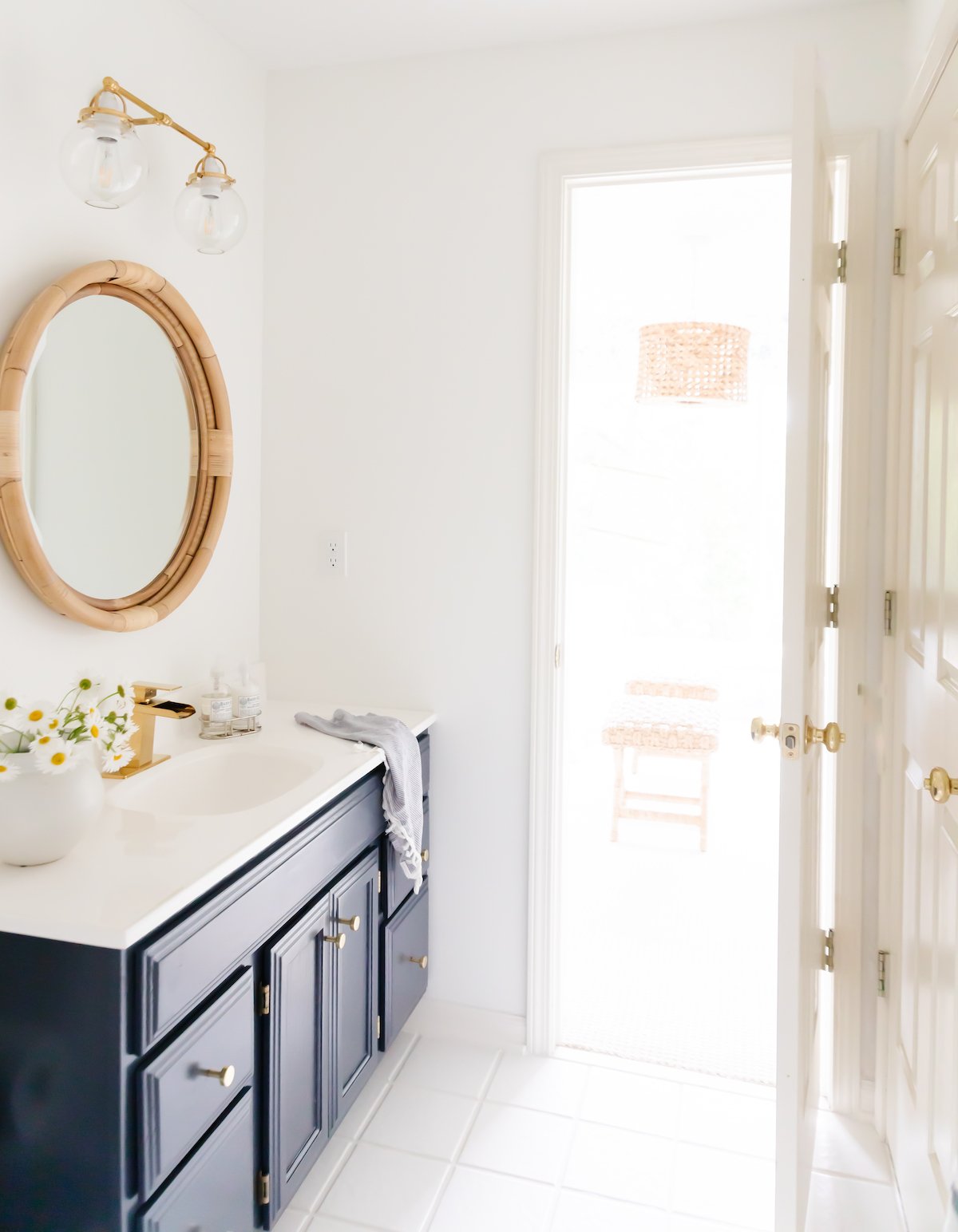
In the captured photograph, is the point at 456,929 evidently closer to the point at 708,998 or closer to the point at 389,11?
the point at 708,998

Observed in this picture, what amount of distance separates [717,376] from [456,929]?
224 centimetres

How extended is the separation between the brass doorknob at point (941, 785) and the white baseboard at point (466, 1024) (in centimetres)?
138

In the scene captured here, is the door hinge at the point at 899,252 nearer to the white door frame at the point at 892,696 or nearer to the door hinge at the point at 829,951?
the white door frame at the point at 892,696

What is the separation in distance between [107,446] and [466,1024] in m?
1.66

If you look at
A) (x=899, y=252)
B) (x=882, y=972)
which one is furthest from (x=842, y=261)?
(x=882, y=972)

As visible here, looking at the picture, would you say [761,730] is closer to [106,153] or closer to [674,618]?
[106,153]

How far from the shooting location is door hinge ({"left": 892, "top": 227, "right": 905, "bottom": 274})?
75.5 inches

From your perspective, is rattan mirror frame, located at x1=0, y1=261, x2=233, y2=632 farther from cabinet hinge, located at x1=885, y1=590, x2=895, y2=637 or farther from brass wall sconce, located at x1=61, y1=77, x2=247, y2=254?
cabinet hinge, located at x1=885, y1=590, x2=895, y2=637

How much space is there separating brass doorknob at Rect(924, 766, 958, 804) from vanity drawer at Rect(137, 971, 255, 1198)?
1.09 m

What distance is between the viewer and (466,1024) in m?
2.40

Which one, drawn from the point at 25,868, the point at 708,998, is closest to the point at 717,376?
the point at 708,998

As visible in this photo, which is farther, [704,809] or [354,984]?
[704,809]

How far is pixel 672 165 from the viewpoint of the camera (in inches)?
83.1

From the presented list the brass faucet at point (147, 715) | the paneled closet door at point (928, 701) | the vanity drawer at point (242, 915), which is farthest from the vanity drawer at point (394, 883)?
the paneled closet door at point (928, 701)
